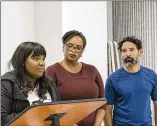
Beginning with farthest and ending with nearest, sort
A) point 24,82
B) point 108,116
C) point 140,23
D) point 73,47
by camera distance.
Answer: point 140,23, point 108,116, point 73,47, point 24,82

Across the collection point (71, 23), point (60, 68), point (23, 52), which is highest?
point (71, 23)

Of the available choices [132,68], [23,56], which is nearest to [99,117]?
[132,68]

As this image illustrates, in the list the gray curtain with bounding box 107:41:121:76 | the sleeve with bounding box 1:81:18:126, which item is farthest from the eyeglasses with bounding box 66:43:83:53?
the gray curtain with bounding box 107:41:121:76

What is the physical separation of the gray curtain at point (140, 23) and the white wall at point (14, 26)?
4.72 ft

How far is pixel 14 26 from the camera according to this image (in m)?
2.69

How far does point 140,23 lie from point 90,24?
1.04 meters

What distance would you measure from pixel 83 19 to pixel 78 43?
4.15 feet

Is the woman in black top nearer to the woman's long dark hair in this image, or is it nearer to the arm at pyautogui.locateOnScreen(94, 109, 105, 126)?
the woman's long dark hair

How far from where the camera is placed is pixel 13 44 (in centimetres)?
265

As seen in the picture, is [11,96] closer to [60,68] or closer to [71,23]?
[60,68]

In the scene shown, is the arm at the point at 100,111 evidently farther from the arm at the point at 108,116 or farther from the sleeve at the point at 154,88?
the sleeve at the point at 154,88

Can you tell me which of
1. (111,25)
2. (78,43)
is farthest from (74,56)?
(111,25)

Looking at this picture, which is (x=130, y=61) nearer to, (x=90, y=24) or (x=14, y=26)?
(x=90, y=24)

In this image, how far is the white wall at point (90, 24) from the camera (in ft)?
9.69
